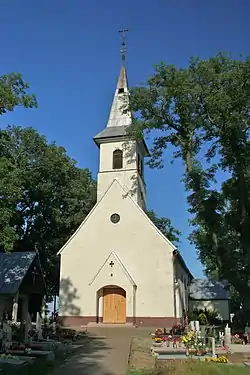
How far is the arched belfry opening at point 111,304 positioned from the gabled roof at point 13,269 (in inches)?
211

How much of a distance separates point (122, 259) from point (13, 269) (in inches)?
299

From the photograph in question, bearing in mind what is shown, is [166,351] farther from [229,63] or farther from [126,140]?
[126,140]

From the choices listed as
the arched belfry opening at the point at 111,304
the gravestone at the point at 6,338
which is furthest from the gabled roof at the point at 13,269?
the gravestone at the point at 6,338

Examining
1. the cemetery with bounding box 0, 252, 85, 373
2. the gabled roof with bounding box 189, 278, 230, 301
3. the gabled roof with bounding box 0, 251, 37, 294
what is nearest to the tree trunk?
the cemetery with bounding box 0, 252, 85, 373

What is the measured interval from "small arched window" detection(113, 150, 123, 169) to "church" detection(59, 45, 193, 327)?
6.53 ft

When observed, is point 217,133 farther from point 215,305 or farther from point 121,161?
point 215,305

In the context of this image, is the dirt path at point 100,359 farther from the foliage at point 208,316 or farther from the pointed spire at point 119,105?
the pointed spire at point 119,105

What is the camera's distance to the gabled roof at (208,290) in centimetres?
4106

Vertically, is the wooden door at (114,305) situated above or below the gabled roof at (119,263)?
below

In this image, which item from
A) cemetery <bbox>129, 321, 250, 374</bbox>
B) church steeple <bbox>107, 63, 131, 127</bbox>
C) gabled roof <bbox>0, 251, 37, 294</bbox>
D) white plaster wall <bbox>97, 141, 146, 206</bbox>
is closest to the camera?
cemetery <bbox>129, 321, 250, 374</bbox>

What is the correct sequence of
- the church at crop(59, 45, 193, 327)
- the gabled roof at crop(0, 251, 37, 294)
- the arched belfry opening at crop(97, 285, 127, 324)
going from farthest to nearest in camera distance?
the arched belfry opening at crop(97, 285, 127, 324) < the church at crop(59, 45, 193, 327) < the gabled roof at crop(0, 251, 37, 294)

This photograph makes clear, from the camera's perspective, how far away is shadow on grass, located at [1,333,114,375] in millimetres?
10719

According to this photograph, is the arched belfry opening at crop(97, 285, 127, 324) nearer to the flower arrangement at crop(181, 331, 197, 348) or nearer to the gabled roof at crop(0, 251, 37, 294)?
the gabled roof at crop(0, 251, 37, 294)

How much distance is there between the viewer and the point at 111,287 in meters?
27.0
